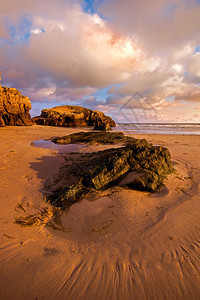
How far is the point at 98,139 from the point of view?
31.1ft

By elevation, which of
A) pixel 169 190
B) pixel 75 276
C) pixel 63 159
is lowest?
pixel 75 276

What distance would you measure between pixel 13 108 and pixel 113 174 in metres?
19.9

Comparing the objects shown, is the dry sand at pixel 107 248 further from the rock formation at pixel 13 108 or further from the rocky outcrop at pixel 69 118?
the rocky outcrop at pixel 69 118

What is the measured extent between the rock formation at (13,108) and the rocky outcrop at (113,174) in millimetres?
17412

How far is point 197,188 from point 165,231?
6.25 ft

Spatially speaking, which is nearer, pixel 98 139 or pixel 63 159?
pixel 63 159

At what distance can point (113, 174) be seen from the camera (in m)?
3.44

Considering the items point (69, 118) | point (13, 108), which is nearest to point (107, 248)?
point (13, 108)

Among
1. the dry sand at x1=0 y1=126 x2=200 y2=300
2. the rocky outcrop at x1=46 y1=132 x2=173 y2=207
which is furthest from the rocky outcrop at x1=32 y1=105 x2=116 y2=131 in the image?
the dry sand at x1=0 y1=126 x2=200 y2=300

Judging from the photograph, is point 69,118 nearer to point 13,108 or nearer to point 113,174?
point 13,108

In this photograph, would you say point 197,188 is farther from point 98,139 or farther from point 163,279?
point 98,139

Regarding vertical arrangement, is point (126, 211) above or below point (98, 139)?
below

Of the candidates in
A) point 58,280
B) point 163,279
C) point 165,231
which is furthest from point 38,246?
point 165,231

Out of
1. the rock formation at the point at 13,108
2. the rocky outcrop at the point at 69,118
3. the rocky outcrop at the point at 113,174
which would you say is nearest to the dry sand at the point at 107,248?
the rocky outcrop at the point at 113,174
